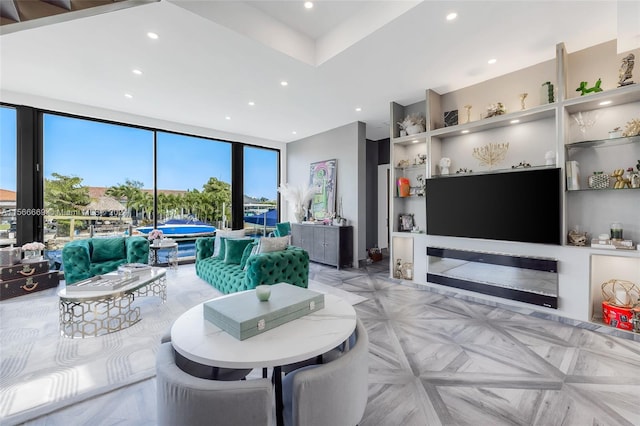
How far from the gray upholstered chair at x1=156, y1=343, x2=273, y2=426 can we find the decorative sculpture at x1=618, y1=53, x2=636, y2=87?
13.7 feet

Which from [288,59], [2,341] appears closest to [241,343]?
[2,341]

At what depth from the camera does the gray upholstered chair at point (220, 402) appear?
986mm

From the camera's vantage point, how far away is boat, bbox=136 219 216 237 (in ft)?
18.4

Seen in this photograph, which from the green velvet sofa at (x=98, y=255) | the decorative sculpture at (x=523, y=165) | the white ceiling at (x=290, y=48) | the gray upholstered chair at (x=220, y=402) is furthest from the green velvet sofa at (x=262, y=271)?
the decorative sculpture at (x=523, y=165)

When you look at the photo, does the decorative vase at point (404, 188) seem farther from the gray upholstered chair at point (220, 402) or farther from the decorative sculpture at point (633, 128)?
the gray upholstered chair at point (220, 402)

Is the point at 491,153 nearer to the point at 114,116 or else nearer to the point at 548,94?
the point at 548,94

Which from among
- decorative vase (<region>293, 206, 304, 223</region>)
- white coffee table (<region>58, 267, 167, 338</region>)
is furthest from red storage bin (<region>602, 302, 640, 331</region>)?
decorative vase (<region>293, 206, 304, 223</region>)

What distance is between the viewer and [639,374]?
1988 millimetres

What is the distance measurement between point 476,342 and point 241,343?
2285 mm

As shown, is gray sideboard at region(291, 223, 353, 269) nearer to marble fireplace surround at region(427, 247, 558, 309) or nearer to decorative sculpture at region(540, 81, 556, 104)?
marble fireplace surround at region(427, 247, 558, 309)

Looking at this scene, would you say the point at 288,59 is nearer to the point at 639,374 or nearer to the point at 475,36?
the point at 475,36

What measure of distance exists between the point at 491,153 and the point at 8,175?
23.9 feet

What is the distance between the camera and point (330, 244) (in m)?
5.53

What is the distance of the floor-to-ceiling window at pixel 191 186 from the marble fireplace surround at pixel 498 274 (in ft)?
15.7
